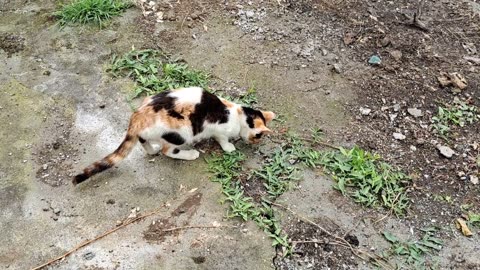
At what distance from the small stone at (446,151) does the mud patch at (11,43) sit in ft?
12.4

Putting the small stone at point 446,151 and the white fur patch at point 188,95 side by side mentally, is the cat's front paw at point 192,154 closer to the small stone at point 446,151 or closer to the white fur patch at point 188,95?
the white fur patch at point 188,95

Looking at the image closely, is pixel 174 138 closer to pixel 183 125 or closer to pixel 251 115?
pixel 183 125

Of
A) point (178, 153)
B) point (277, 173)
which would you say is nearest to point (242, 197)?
point (277, 173)

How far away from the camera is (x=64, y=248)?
3506 millimetres

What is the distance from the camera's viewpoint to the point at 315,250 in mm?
3553

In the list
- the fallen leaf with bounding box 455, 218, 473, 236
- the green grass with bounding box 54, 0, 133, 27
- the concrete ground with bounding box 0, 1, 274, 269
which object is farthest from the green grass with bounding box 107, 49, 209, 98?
the fallen leaf with bounding box 455, 218, 473, 236

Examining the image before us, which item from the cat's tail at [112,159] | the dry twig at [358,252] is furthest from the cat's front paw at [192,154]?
the dry twig at [358,252]

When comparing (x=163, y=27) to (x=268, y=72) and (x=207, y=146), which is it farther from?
(x=207, y=146)

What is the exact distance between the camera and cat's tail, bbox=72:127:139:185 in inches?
148

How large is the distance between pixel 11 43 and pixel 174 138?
88.2 inches

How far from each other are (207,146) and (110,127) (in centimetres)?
79

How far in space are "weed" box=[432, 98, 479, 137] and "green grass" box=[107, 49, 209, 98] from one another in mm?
1960

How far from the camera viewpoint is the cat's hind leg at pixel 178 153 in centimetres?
400

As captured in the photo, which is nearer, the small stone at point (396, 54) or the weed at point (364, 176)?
the weed at point (364, 176)
